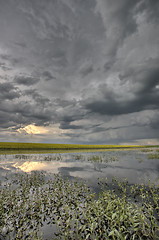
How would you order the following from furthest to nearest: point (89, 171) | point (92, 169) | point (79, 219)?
1. point (92, 169)
2. point (89, 171)
3. point (79, 219)

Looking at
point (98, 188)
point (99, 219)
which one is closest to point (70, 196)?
point (98, 188)

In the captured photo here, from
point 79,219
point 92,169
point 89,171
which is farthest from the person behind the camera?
point 92,169

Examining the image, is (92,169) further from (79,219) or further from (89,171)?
(79,219)

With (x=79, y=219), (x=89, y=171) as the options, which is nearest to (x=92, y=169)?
(x=89, y=171)

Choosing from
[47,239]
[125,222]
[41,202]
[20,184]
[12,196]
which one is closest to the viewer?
[47,239]

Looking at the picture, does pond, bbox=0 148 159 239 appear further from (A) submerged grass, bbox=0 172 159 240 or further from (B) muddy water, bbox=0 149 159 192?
(A) submerged grass, bbox=0 172 159 240

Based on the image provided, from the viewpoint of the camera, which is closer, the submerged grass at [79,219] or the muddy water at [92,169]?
the submerged grass at [79,219]

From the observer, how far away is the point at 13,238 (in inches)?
203

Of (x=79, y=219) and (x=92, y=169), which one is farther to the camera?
(x=92, y=169)

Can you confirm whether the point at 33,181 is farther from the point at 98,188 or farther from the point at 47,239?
the point at 47,239

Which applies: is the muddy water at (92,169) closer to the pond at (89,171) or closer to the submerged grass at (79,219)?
the pond at (89,171)

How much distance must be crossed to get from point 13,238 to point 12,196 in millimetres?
4015

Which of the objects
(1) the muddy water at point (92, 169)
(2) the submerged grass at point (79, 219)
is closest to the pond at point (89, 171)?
(1) the muddy water at point (92, 169)

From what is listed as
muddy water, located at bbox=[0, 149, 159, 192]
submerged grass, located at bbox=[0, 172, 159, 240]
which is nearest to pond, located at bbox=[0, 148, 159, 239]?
muddy water, located at bbox=[0, 149, 159, 192]
